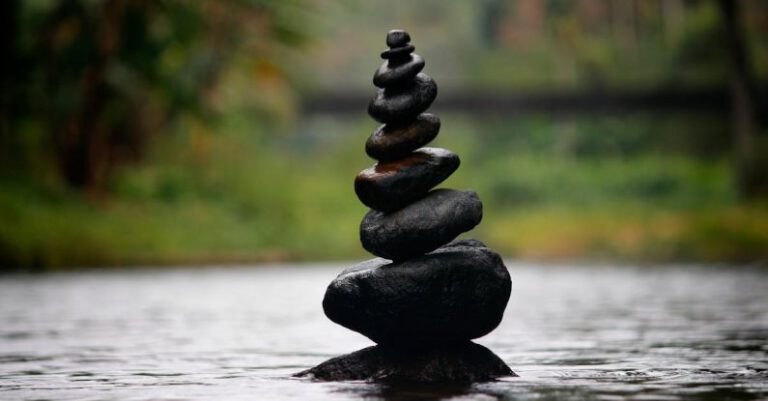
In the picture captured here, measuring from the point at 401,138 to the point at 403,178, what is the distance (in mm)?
471

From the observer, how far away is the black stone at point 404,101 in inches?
572

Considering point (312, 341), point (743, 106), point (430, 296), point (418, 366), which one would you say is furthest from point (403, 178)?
point (743, 106)

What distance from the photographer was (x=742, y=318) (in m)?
22.5

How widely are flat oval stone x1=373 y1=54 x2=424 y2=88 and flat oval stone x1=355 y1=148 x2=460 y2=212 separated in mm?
774

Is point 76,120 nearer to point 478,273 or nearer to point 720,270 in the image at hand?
point 720,270

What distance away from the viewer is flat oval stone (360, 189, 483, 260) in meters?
14.3

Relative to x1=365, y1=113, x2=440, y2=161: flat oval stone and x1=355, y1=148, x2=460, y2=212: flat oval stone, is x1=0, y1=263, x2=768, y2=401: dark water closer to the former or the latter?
x1=355, y1=148, x2=460, y2=212: flat oval stone

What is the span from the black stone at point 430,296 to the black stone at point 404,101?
4.89 feet

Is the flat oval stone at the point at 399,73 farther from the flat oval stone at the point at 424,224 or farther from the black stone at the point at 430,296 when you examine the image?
the black stone at the point at 430,296

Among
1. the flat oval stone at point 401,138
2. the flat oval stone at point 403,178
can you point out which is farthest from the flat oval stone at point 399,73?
the flat oval stone at point 403,178

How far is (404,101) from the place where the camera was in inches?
572

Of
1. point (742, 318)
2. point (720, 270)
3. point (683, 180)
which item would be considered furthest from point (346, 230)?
point (742, 318)

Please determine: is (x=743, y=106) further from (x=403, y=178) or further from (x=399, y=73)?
(x=403, y=178)

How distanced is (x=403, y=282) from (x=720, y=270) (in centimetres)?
2831
